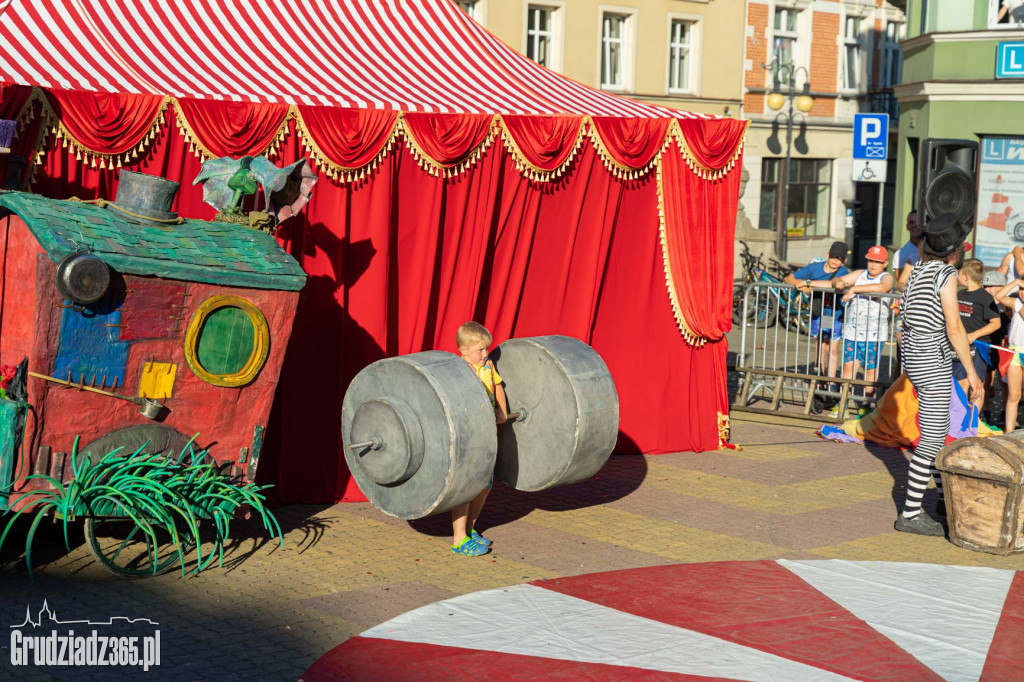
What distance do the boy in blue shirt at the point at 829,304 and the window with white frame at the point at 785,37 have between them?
22.5m

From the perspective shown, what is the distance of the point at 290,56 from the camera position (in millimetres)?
9852

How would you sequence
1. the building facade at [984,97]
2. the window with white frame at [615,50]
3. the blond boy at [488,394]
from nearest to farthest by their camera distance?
the blond boy at [488,394]
the building facade at [984,97]
the window with white frame at [615,50]

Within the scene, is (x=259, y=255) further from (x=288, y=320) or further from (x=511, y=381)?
(x=511, y=381)

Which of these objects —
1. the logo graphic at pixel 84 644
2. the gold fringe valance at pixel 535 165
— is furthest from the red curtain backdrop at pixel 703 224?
the logo graphic at pixel 84 644

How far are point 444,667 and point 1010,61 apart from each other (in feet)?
63.9

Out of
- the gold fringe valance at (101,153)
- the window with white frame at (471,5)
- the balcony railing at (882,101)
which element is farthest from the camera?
the balcony railing at (882,101)

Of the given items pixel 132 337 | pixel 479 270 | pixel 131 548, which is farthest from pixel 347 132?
pixel 131 548

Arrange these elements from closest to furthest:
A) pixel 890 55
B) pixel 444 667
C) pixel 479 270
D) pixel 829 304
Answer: pixel 444 667 < pixel 479 270 < pixel 829 304 < pixel 890 55

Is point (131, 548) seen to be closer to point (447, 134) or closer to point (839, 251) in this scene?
point (447, 134)

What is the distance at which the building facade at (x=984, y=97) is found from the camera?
22.2m

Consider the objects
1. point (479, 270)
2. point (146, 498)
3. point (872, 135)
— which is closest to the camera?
point (146, 498)

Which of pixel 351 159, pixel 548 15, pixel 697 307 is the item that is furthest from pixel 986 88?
pixel 351 159

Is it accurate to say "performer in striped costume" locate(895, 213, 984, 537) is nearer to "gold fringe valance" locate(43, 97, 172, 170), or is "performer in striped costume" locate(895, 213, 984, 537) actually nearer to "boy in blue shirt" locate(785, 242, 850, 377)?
"boy in blue shirt" locate(785, 242, 850, 377)

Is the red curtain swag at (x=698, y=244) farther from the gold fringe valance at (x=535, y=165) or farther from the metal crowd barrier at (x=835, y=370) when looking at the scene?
the metal crowd barrier at (x=835, y=370)
